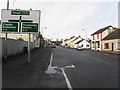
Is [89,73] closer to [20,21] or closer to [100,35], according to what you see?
[20,21]

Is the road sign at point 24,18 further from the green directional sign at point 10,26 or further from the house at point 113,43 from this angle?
the house at point 113,43

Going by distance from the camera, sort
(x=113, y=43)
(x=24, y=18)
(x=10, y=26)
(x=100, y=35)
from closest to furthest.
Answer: (x=24, y=18) → (x=10, y=26) → (x=113, y=43) → (x=100, y=35)

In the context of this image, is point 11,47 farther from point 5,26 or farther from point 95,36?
point 95,36

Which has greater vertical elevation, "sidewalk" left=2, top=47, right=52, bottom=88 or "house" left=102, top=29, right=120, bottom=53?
"house" left=102, top=29, right=120, bottom=53

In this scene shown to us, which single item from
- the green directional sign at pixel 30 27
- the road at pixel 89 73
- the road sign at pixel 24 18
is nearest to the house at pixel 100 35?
the green directional sign at pixel 30 27

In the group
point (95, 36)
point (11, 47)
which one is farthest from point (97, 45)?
point (11, 47)

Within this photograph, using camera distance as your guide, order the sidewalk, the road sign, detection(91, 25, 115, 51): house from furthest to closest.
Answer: detection(91, 25, 115, 51): house, the road sign, the sidewalk

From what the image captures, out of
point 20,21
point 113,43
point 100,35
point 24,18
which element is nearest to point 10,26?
point 20,21

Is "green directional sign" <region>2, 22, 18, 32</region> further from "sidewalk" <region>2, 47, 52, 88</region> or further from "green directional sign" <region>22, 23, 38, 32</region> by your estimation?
"sidewalk" <region>2, 47, 52, 88</region>

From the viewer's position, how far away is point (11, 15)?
24297mm

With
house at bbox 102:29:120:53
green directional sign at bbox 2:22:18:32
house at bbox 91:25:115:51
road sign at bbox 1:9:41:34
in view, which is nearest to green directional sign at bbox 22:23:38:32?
road sign at bbox 1:9:41:34

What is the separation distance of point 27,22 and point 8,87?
15474 mm

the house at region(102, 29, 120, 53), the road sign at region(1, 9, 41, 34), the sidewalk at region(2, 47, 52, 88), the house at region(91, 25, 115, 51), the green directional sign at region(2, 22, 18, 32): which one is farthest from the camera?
the house at region(91, 25, 115, 51)

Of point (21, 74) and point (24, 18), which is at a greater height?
point (24, 18)
